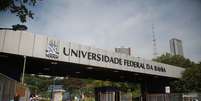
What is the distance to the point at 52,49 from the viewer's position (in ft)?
59.8

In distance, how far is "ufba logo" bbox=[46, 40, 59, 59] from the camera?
18.0 m

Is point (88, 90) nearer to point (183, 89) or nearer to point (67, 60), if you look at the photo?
point (183, 89)

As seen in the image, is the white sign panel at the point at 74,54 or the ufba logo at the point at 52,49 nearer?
the white sign panel at the point at 74,54

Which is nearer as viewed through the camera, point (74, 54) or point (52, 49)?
point (52, 49)

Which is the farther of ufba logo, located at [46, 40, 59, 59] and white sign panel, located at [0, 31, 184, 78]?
ufba logo, located at [46, 40, 59, 59]

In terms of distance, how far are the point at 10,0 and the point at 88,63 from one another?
14581 mm

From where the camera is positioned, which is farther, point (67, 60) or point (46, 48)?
point (67, 60)

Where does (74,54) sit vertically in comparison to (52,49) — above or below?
below

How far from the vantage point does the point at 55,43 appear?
1838 cm

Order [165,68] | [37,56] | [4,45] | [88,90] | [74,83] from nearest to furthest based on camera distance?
[4,45]
[37,56]
[165,68]
[88,90]
[74,83]

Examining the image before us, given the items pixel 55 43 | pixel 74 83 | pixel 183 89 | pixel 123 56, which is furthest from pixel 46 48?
pixel 74 83

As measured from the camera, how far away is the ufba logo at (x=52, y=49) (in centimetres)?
1799

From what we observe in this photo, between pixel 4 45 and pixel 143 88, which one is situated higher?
pixel 4 45

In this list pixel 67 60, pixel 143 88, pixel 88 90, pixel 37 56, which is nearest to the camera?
pixel 37 56
